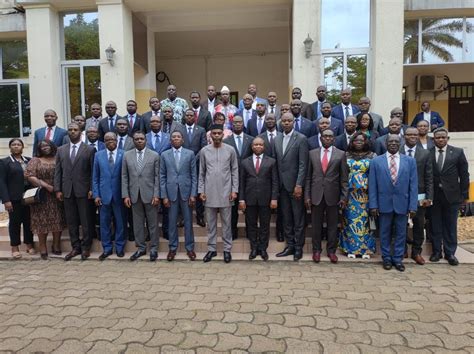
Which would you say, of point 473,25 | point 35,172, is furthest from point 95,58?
point 473,25

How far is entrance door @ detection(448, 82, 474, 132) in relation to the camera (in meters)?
13.1

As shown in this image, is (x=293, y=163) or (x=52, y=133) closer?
(x=293, y=163)

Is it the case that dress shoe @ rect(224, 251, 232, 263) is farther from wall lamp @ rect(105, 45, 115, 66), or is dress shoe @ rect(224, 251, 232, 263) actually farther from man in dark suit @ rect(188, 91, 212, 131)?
wall lamp @ rect(105, 45, 115, 66)

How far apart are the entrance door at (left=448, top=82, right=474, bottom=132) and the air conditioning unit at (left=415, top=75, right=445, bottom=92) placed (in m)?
0.63

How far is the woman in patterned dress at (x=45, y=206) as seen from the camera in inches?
242

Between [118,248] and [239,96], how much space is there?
1044 cm

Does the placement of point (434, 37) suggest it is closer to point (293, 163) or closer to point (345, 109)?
point (345, 109)

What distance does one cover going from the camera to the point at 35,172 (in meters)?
6.16

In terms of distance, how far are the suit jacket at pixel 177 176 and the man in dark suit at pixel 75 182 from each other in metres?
1.14

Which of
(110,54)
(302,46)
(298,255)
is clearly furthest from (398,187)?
(110,54)

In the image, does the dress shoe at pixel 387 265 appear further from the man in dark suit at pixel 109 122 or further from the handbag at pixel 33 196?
the handbag at pixel 33 196

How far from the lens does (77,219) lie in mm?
6195

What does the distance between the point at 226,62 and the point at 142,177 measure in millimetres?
10485

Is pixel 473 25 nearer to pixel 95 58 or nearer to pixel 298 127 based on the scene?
pixel 298 127
